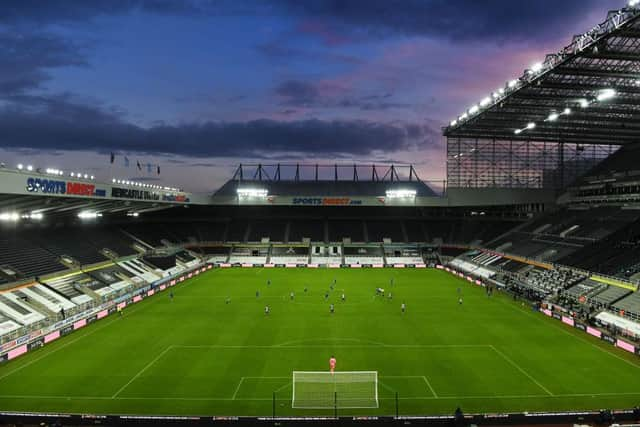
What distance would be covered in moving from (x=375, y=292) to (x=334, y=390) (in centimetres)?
2642

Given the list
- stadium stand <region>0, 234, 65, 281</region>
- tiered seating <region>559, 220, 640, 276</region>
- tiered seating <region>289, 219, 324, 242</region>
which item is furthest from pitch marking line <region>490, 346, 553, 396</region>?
tiered seating <region>289, 219, 324, 242</region>

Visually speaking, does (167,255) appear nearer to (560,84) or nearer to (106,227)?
(106,227)

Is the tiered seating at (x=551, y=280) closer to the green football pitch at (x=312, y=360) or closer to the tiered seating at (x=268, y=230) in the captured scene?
the green football pitch at (x=312, y=360)

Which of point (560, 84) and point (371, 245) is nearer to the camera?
point (560, 84)

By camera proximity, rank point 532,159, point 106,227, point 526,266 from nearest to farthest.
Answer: point 526,266, point 106,227, point 532,159

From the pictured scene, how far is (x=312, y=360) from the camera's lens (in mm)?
24594

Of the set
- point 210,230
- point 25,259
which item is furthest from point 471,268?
point 25,259

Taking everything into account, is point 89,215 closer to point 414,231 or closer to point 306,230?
point 306,230

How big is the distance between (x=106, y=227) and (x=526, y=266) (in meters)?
57.1

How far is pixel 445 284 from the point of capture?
51.4 m

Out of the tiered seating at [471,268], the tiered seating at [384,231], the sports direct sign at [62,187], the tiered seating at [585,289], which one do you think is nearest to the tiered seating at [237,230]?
the tiered seating at [384,231]

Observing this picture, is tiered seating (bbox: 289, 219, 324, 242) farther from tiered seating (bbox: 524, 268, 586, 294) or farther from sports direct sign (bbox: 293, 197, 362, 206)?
tiered seating (bbox: 524, 268, 586, 294)

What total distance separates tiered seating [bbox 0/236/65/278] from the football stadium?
262mm

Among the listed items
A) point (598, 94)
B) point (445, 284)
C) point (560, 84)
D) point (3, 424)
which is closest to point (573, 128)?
point (598, 94)
